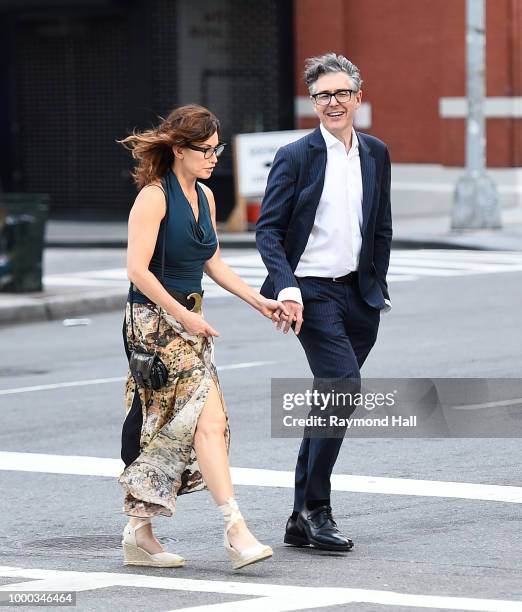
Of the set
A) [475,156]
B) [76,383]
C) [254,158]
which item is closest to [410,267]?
[475,156]

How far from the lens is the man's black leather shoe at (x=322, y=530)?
6852 millimetres

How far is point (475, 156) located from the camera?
24.1 meters

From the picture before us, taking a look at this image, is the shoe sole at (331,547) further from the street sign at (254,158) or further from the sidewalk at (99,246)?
the street sign at (254,158)

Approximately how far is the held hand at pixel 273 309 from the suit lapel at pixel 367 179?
20.2 inches

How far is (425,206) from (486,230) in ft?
14.4

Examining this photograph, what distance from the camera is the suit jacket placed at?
22.8 feet

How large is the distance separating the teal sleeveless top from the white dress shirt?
508 mm

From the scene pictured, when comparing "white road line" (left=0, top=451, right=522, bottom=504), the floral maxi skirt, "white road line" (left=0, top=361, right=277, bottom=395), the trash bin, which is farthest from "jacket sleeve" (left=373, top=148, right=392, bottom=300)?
the trash bin

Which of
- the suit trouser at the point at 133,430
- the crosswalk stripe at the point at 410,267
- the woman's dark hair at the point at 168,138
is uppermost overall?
the woman's dark hair at the point at 168,138

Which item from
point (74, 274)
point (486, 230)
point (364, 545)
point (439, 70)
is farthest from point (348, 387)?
point (439, 70)

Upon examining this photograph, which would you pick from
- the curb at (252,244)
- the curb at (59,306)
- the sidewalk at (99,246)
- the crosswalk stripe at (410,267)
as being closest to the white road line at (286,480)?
the curb at (59,306)

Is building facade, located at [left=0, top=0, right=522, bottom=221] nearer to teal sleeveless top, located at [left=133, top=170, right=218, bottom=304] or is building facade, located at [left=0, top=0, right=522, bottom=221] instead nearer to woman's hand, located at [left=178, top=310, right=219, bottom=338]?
teal sleeveless top, located at [left=133, top=170, right=218, bottom=304]

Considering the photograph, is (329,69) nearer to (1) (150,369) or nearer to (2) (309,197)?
(2) (309,197)

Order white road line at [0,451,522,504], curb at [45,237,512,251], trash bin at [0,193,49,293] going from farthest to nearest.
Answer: curb at [45,237,512,251] < trash bin at [0,193,49,293] < white road line at [0,451,522,504]
